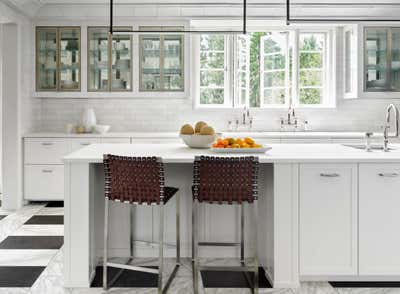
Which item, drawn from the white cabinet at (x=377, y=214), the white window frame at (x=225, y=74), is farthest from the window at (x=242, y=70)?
the white cabinet at (x=377, y=214)

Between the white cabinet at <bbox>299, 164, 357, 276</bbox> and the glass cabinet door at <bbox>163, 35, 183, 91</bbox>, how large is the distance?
3393 mm

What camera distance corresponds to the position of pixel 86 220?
12.2ft

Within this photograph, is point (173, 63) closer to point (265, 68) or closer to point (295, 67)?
point (265, 68)

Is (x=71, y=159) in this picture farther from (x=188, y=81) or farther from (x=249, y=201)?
(x=188, y=81)

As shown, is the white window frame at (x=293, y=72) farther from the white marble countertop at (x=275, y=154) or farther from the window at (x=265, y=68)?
the white marble countertop at (x=275, y=154)

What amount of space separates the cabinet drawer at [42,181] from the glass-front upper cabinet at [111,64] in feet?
3.76

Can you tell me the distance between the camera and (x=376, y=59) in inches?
263

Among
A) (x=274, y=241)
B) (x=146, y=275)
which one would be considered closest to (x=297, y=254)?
(x=274, y=241)

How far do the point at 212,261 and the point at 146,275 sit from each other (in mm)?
549

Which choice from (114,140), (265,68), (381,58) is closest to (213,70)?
(265,68)

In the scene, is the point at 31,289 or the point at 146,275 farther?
the point at 146,275

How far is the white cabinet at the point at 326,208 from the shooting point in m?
3.74

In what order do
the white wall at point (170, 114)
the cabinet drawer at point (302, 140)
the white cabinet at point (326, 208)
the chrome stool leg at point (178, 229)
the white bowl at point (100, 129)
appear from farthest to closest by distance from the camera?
the white wall at point (170, 114) → the white bowl at point (100, 129) → the cabinet drawer at point (302, 140) → the chrome stool leg at point (178, 229) → the white cabinet at point (326, 208)

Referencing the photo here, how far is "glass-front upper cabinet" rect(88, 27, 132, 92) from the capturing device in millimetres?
6801
